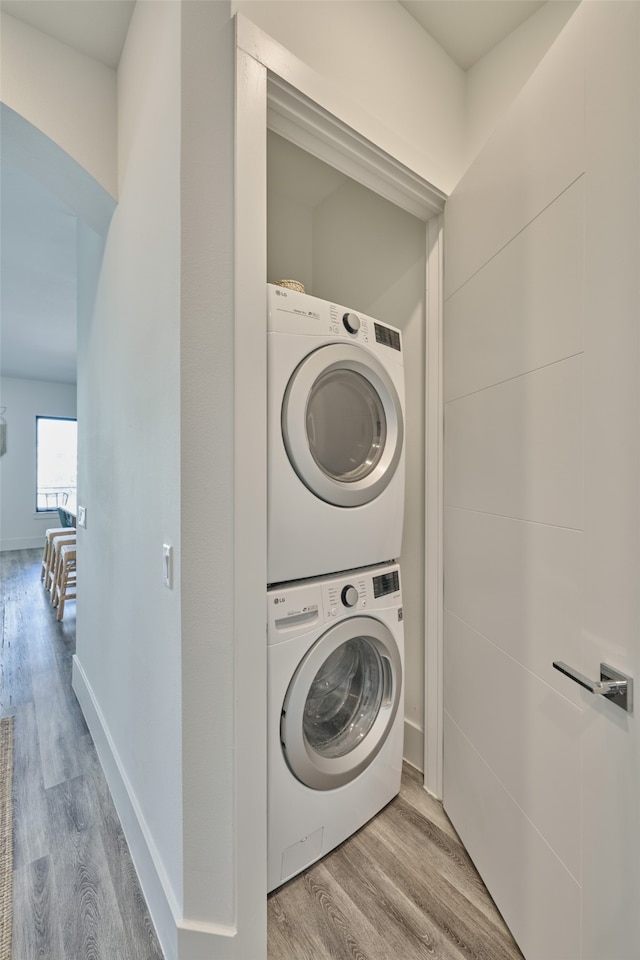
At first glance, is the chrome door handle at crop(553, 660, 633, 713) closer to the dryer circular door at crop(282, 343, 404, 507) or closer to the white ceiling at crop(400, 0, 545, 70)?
the dryer circular door at crop(282, 343, 404, 507)

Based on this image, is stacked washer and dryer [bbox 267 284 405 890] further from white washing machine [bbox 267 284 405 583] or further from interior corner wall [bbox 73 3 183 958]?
interior corner wall [bbox 73 3 183 958]

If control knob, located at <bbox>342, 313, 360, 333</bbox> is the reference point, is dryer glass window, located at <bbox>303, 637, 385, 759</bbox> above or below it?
below

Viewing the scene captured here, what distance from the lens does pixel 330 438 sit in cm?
133

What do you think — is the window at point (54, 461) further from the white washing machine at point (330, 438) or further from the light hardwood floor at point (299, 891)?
the white washing machine at point (330, 438)

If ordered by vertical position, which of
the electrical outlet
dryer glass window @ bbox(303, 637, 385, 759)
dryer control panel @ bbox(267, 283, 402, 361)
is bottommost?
dryer glass window @ bbox(303, 637, 385, 759)

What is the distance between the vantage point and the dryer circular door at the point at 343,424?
1.16m

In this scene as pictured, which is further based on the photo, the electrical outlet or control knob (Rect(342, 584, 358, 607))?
control knob (Rect(342, 584, 358, 607))

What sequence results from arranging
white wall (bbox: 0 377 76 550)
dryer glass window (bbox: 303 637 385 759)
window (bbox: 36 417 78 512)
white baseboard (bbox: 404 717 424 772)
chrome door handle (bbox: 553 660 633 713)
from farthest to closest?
window (bbox: 36 417 78 512)
white wall (bbox: 0 377 76 550)
white baseboard (bbox: 404 717 424 772)
dryer glass window (bbox: 303 637 385 759)
chrome door handle (bbox: 553 660 633 713)

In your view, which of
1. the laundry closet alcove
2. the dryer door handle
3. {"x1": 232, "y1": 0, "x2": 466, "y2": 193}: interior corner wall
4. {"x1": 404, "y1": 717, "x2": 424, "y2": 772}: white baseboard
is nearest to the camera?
the laundry closet alcove

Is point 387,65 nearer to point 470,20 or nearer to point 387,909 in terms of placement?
point 470,20

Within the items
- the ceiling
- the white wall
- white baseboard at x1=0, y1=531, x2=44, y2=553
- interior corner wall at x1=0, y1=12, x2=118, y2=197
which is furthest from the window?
interior corner wall at x1=0, y1=12, x2=118, y2=197

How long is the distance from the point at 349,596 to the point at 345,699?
0.47 meters

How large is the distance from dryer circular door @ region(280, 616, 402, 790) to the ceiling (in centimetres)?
207

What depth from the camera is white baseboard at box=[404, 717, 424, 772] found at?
1.74 meters
